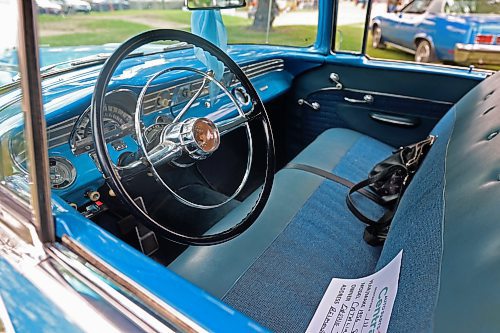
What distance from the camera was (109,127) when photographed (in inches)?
50.6

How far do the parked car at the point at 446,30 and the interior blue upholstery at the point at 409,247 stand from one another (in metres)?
3.59

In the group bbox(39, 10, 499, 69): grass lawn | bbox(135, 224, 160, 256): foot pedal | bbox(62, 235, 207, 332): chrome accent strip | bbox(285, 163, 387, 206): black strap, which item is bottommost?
bbox(135, 224, 160, 256): foot pedal

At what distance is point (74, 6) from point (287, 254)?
3.65 feet

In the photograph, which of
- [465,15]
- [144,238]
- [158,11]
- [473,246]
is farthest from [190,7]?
[465,15]

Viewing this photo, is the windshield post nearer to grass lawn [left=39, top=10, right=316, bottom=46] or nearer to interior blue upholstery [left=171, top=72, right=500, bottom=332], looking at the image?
interior blue upholstery [left=171, top=72, right=500, bottom=332]

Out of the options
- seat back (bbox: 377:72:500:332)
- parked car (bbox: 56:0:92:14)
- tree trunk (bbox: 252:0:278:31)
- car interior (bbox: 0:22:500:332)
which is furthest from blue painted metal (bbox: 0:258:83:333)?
tree trunk (bbox: 252:0:278:31)

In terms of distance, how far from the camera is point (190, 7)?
4.98 ft

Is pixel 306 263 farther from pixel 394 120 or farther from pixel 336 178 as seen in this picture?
pixel 394 120

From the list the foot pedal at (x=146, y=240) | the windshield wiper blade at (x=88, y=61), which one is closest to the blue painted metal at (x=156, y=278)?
the foot pedal at (x=146, y=240)

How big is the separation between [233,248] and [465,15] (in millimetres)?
5449

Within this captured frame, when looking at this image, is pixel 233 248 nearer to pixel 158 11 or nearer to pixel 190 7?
pixel 190 7

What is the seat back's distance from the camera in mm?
755

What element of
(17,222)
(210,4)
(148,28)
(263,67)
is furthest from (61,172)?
(263,67)

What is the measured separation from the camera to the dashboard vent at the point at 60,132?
1338 mm
